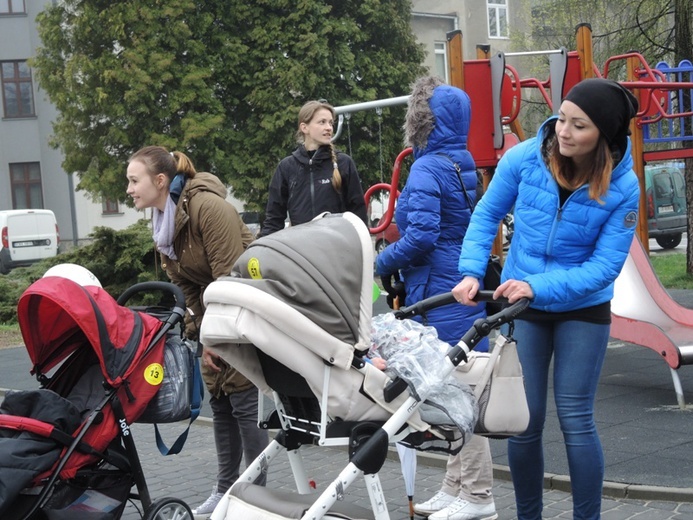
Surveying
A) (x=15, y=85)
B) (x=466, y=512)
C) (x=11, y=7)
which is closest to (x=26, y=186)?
(x=15, y=85)

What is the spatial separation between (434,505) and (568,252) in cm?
185

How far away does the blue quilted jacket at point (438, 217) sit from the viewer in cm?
525

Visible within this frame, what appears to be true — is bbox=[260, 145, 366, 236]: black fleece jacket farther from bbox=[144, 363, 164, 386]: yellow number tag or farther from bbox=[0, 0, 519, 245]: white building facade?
bbox=[0, 0, 519, 245]: white building facade

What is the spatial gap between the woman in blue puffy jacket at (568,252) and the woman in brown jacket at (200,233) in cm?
163

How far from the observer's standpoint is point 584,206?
13.7 feet

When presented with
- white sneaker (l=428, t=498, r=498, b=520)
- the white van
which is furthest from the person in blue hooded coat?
the white van

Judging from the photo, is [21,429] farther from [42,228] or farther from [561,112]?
[42,228]

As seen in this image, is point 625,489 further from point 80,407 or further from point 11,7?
point 11,7

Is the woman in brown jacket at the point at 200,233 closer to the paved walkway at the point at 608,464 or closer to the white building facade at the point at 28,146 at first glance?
the paved walkway at the point at 608,464

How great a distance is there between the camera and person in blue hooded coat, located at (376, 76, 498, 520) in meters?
5.25

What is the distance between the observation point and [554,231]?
13.9 feet

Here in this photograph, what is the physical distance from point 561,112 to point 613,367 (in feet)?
18.9

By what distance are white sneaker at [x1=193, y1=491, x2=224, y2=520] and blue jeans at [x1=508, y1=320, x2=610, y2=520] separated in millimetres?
2156

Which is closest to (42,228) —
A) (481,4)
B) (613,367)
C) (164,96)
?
(164,96)
